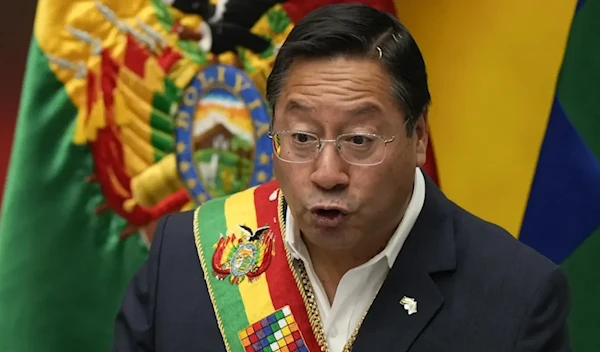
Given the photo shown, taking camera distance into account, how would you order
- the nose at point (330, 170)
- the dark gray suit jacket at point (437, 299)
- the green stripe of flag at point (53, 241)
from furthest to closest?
the green stripe of flag at point (53, 241) < the dark gray suit jacket at point (437, 299) < the nose at point (330, 170)

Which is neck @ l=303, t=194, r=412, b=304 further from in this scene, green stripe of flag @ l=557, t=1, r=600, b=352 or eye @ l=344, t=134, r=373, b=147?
green stripe of flag @ l=557, t=1, r=600, b=352

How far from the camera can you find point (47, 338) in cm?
180

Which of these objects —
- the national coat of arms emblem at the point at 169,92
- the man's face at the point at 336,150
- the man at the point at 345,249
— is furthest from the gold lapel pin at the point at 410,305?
the national coat of arms emblem at the point at 169,92

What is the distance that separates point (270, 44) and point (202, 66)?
0.56ft

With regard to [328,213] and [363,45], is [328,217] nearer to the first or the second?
[328,213]

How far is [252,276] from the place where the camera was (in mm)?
1360

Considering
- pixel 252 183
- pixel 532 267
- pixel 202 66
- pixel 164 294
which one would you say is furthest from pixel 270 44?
pixel 532 267

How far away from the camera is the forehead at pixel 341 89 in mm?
1090

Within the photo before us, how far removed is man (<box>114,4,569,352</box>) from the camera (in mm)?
1104

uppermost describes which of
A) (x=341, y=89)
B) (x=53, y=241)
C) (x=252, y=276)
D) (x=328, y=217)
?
(x=341, y=89)

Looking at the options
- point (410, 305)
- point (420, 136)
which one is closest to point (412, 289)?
point (410, 305)

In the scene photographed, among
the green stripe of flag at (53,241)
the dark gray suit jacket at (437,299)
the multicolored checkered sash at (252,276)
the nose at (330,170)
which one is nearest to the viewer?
the nose at (330,170)

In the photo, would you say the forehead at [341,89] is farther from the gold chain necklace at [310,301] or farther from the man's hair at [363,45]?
the gold chain necklace at [310,301]

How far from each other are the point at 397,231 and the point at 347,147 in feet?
0.78
